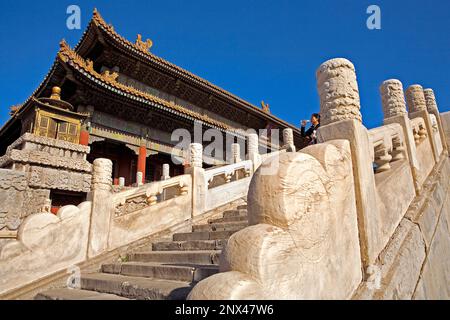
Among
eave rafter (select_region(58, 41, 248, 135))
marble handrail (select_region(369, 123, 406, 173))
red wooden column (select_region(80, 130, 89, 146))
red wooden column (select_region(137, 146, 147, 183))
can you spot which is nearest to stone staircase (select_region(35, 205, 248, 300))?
marble handrail (select_region(369, 123, 406, 173))

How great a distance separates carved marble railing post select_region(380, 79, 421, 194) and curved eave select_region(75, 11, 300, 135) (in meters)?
11.2

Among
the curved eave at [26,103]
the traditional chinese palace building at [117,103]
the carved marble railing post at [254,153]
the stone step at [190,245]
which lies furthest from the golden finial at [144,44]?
the stone step at [190,245]

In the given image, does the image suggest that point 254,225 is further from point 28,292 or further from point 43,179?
point 43,179

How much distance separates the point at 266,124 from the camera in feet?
65.8

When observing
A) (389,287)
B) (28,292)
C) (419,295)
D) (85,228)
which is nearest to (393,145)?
(419,295)

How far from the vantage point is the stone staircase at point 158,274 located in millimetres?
2713

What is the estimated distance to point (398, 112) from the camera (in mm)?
4559

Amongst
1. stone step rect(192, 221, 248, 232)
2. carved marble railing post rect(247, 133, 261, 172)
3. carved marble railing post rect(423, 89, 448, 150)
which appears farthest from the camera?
carved marble railing post rect(247, 133, 261, 172)

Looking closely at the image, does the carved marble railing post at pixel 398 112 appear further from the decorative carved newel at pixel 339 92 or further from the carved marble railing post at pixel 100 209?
the carved marble railing post at pixel 100 209

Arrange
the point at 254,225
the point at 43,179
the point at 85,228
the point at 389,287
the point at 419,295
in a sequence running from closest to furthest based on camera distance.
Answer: the point at 254,225
the point at 389,287
the point at 419,295
the point at 85,228
the point at 43,179

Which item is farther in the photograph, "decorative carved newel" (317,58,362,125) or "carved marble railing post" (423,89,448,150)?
"carved marble railing post" (423,89,448,150)

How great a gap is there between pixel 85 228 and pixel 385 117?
5.09 m

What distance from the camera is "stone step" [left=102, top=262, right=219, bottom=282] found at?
2.69 meters

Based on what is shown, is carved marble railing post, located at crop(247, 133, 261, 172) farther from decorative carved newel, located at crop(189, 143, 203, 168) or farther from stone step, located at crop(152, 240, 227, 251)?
stone step, located at crop(152, 240, 227, 251)
